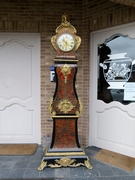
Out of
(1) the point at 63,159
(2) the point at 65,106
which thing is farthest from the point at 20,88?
(1) the point at 63,159

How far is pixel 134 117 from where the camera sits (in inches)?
108

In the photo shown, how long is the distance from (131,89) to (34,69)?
1.91 meters

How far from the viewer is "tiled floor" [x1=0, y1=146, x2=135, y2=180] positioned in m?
2.22

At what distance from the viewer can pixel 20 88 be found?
10.8 feet

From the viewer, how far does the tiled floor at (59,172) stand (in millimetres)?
2225

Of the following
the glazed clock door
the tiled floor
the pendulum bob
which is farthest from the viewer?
the glazed clock door

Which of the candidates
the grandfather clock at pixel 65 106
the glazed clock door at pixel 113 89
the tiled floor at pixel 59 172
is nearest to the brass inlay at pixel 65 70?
the grandfather clock at pixel 65 106

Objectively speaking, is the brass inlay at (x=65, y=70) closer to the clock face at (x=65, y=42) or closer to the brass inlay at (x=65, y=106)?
the clock face at (x=65, y=42)

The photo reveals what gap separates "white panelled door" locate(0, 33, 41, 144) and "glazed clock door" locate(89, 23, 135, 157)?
1.15 m

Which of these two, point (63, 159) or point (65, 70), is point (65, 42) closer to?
point (65, 70)

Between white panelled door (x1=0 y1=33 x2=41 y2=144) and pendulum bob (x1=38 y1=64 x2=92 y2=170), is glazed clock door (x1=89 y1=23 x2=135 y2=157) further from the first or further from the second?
white panelled door (x1=0 y1=33 x2=41 y2=144)

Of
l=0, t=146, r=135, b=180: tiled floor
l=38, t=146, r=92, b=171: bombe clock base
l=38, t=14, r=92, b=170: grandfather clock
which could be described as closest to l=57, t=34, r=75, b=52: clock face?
l=38, t=14, r=92, b=170: grandfather clock

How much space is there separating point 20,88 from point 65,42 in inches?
59.5

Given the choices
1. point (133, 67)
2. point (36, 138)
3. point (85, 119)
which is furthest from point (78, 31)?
point (36, 138)
